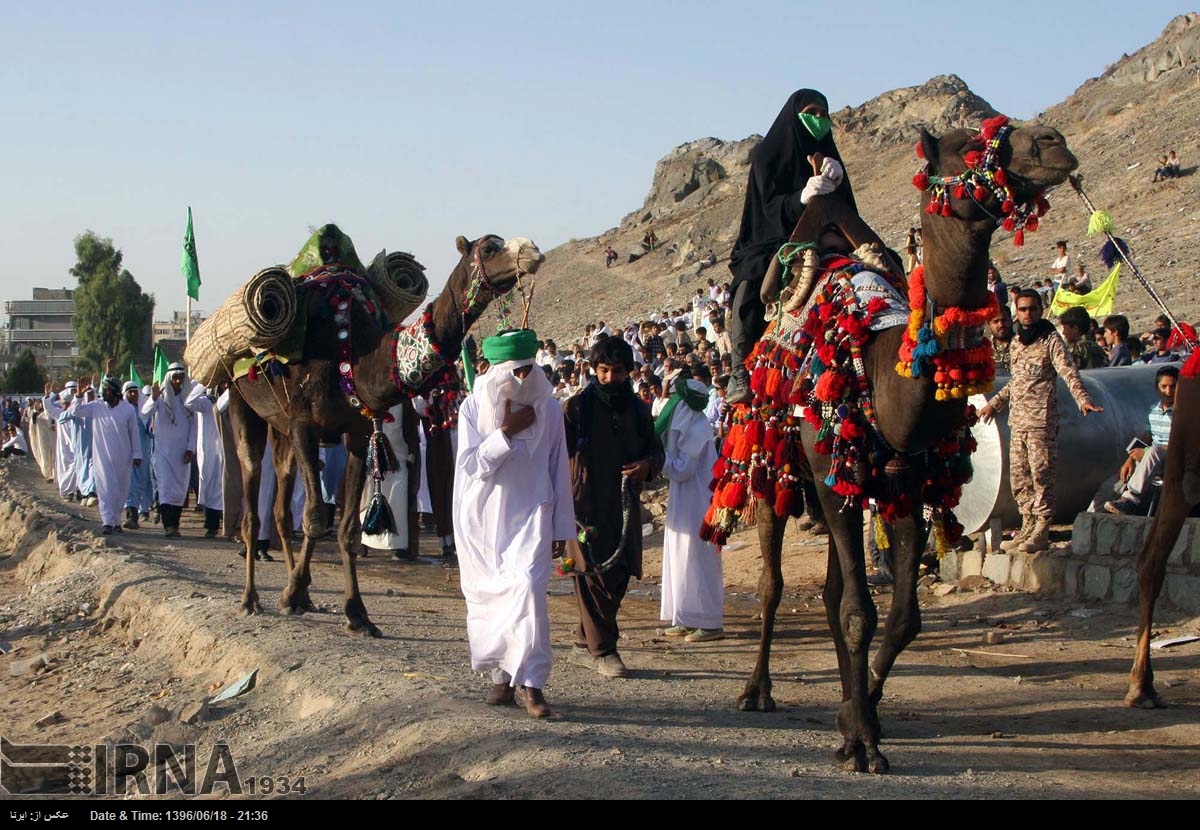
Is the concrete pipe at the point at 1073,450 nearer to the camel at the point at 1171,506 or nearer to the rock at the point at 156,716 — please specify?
the camel at the point at 1171,506

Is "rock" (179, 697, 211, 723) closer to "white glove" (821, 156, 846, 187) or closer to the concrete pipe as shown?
"white glove" (821, 156, 846, 187)

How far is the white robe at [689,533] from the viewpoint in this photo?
32.7 feet

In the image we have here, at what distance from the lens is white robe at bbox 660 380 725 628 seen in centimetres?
996

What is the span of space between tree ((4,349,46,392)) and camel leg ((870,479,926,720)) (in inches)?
2734

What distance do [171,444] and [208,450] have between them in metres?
0.58

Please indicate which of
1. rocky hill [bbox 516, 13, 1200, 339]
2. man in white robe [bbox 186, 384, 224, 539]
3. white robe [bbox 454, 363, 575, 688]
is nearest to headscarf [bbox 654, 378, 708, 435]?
white robe [bbox 454, 363, 575, 688]

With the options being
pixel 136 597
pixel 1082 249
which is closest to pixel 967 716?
pixel 136 597

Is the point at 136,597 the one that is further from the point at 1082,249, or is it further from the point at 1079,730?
the point at 1082,249

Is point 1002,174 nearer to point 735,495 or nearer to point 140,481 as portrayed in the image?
point 735,495

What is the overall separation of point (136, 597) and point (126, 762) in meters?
4.27

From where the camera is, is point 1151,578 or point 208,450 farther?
point 208,450

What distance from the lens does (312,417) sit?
992 cm

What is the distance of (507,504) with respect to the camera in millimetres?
7293

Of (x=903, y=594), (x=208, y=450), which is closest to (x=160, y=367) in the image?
(x=208, y=450)
